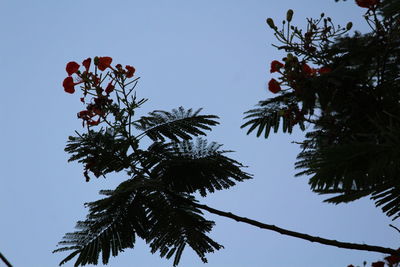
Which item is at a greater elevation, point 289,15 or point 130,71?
point 130,71

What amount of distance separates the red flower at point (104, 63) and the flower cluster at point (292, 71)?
3.17 feet

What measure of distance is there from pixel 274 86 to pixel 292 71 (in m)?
0.20

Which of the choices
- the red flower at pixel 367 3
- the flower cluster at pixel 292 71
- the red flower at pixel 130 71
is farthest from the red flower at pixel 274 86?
the red flower at pixel 130 71

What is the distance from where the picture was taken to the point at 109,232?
2473 mm

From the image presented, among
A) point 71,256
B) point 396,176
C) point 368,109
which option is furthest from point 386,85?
point 71,256

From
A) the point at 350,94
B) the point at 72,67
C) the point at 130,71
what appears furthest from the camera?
the point at 130,71

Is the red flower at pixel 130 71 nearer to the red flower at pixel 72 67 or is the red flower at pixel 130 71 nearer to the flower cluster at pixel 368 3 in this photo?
the red flower at pixel 72 67

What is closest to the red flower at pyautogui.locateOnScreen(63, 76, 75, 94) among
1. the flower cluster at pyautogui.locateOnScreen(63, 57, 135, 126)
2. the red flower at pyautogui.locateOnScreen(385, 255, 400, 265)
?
the flower cluster at pyautogui.locateOnScreen(63, 57, 135, 126)

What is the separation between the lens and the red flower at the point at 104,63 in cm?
267

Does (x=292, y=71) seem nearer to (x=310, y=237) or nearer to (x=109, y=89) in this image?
(x=310, y=237)

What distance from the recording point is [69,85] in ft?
8.80

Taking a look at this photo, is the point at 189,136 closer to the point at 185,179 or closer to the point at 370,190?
the point at 185,179

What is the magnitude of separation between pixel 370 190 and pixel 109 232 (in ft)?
4.49


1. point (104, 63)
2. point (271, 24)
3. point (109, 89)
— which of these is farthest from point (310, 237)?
point (104, 63)
